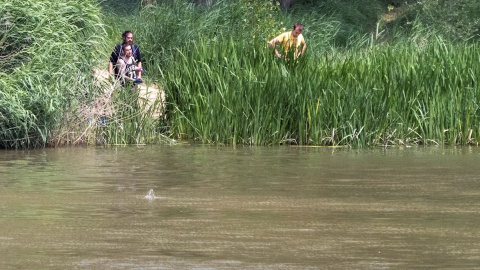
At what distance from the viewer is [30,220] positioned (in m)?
6.81

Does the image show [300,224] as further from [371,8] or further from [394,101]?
[371,8]

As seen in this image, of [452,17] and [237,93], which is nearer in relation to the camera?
[237,93]

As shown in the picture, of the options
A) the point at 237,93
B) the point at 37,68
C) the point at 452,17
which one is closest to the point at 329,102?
the point at 237,93

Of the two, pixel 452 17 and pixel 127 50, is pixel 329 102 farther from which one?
pixel 452 17

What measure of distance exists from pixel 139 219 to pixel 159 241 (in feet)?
2.80

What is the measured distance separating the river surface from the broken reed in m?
1.76

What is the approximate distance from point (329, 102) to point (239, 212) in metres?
6.51

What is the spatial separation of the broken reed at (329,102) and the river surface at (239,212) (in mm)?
1763

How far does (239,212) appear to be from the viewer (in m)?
7.21

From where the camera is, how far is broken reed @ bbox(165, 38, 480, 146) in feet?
44.2

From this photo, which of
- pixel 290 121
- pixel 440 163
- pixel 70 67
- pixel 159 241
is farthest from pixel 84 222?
pixel 290 121

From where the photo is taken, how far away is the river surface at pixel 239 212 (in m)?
5.62

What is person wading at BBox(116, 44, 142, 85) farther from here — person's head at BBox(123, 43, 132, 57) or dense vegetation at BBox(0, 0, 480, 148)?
dense vegetation at BBox(0, 0, 480, 148)

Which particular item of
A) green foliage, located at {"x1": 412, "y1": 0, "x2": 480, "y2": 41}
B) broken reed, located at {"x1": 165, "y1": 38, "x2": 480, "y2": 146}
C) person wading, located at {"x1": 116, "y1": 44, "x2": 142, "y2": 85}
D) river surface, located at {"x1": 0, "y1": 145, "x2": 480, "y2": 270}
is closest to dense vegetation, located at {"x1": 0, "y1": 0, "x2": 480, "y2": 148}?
broken reed, located at {"x1": 165, "y1": 38, "x2": 480, "y2": 146}
